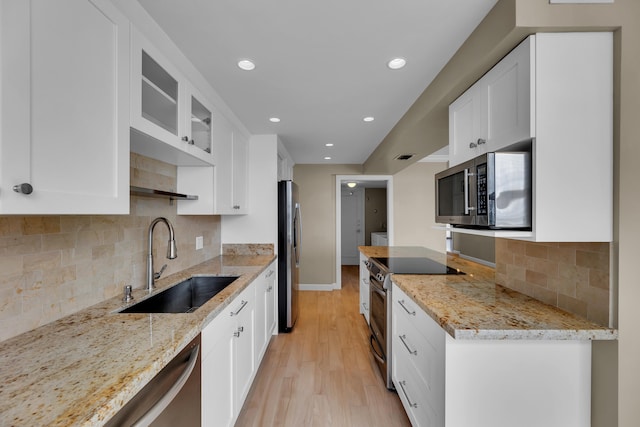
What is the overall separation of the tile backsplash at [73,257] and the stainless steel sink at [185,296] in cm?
18

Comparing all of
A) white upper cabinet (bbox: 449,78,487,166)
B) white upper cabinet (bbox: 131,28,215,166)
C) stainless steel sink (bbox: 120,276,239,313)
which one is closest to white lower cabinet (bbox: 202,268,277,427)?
stainless steel sink (bbox: 120,276,239,313)

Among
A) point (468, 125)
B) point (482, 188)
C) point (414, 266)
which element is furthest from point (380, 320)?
point (468, 125)

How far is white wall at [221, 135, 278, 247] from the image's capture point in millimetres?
3160

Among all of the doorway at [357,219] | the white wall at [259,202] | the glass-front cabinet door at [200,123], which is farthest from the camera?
the doorway at [357,219]

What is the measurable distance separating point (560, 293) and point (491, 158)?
745mm

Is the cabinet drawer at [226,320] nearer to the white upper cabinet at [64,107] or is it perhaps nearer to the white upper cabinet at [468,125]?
the white upper cabinet at [64,107]

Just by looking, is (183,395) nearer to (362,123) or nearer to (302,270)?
(362,123)

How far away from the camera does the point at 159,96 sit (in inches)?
57.8

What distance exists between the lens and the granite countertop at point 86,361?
2.21 ft

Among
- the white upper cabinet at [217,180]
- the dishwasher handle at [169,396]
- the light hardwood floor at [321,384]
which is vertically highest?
the white upper cabinet at [217,180]

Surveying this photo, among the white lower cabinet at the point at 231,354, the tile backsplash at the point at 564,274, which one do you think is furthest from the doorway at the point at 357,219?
the tile backsplash at the point at 564,274

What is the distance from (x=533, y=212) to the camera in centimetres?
119

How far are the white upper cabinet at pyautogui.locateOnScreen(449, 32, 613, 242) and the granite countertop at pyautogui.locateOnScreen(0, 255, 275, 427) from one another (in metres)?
1.51

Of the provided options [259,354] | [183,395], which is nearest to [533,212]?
[183,395]
